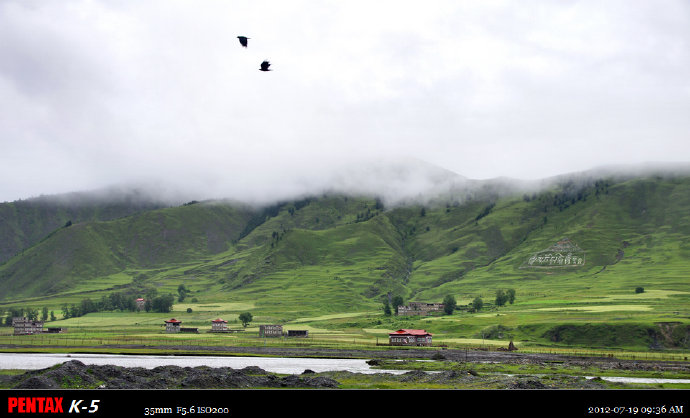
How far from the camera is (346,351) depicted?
15188 centimetres

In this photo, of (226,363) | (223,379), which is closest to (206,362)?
(226,363)

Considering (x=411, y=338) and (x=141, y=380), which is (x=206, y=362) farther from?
(x=411, y=338)

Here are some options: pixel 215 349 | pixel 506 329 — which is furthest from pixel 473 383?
pixel 506 329

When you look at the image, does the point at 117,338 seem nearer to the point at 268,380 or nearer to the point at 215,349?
the point at 215,349

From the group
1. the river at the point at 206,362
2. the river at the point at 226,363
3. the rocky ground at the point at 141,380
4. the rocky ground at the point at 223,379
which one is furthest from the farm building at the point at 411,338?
the rocky ground at the point at 141,380

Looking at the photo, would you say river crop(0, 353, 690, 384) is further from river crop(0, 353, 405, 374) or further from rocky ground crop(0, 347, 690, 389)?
rocky ground crop(0, 347, 690, 389)
